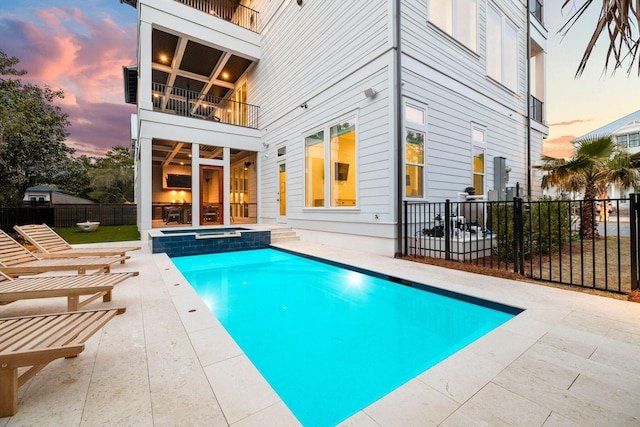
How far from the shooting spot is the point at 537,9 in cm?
1092

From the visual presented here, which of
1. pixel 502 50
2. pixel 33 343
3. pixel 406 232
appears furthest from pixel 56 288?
pixel 502 50

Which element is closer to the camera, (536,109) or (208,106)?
(536,109)

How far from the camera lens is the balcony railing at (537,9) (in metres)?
10.5

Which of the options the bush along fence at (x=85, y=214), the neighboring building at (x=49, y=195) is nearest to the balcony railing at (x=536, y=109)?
the bush along fence at (x=85, y=214)

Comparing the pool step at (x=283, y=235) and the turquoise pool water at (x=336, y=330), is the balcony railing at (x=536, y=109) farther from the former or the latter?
the turquoise pool water at (x=336, y=330)

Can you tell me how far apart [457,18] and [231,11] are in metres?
11.2

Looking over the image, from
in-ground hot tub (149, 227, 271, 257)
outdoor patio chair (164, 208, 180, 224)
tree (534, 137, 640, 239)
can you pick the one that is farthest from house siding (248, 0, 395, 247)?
tree (534, 137, 640, 239)

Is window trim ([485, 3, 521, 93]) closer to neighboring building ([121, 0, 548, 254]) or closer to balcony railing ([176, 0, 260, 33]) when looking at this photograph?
neighboring building ([121, 0, 548, 254])

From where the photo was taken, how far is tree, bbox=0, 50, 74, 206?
953cm

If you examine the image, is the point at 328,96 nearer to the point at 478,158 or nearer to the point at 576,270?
the point at 478,158

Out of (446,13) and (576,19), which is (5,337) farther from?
(446,13)

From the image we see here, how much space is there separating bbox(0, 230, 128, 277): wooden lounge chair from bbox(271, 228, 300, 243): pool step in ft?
14.4

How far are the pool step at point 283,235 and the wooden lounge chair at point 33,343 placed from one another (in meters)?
6.43

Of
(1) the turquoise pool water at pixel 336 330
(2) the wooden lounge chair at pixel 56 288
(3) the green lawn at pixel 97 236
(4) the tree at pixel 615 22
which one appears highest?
(4) the tree at pixel 615 22
